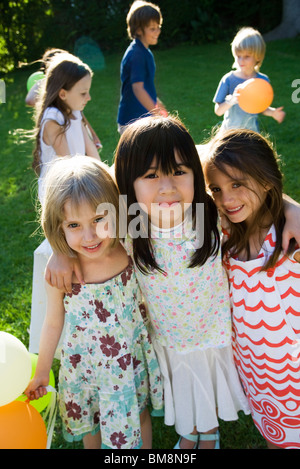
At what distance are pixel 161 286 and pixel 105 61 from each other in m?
9.43

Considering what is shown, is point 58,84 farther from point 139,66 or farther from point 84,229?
point 84,229

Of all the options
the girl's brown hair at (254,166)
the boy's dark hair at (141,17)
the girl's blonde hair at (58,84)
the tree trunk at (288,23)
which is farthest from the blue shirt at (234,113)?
the tree trunk at (288,23)

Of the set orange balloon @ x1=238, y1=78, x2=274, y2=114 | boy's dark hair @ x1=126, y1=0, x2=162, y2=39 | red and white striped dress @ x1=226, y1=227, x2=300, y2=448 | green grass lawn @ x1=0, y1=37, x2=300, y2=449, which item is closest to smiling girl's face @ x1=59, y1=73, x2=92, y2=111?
green grass lawn @ x1=0, y1=37, x2=300, y2=449

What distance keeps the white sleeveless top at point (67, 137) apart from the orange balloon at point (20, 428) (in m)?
1.35

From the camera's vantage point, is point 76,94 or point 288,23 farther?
point 288,23

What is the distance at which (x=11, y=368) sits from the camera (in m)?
1.36

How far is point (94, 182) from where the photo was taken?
1.46 metres

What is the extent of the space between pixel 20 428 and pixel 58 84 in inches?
80.3

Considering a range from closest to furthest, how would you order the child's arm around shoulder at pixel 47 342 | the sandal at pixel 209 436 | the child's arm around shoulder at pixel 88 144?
the child's arm around shoulder at pixel 47 342 < the sandal at pixel 209 436 < the child's arm around shoulder at pixel 88 144

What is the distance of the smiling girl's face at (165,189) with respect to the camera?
4.47 feet

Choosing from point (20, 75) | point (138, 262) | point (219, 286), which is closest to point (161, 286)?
point (138, 262)

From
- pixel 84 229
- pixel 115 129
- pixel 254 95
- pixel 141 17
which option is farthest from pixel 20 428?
pixel 115 129

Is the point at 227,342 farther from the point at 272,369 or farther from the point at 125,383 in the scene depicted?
the point at 125,383

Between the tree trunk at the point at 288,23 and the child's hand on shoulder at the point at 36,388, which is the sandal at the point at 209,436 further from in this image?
the tree trunk at the point at 288,23
